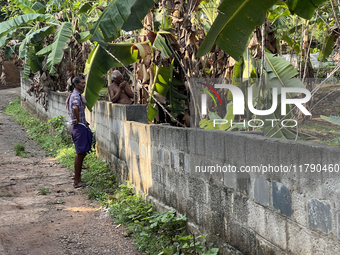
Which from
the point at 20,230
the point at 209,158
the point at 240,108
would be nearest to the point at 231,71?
the point at 240,108

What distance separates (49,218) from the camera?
556cm

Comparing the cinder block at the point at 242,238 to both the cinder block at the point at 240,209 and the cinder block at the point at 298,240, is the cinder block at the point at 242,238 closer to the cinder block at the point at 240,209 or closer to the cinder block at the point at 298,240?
the cinder block at the point at 240,209

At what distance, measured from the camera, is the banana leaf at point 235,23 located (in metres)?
3.70

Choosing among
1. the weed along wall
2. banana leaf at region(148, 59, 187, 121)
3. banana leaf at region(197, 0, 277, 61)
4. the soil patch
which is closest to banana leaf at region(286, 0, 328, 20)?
banana leaf at region(197, 0, 277, 61)

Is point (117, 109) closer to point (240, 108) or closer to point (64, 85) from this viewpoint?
point (240, 108)

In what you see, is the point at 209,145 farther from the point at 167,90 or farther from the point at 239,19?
the point at 167,90

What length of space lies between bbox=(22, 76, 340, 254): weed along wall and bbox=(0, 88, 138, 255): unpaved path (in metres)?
0.83

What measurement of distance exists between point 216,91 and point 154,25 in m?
2.25

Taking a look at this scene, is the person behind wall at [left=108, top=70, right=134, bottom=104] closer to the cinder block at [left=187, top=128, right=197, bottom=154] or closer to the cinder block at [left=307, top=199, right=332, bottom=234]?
the cinder block at [left=187, top=128, right=197, bottom=154]

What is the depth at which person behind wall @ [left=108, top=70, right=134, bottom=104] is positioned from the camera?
7562 millimetres

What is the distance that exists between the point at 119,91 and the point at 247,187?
15.6 feet

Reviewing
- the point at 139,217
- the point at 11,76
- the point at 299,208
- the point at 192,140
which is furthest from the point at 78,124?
the point at 11,76

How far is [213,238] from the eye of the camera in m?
3.77

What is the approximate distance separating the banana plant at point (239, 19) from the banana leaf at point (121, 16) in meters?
1.18
